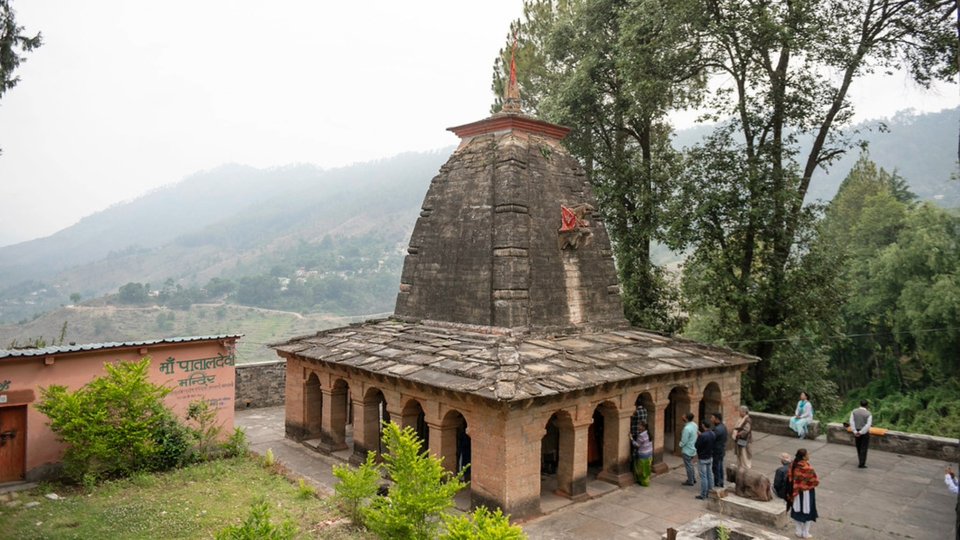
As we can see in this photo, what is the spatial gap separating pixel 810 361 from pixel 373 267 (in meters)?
81.1

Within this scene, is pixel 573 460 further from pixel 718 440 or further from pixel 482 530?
pixel 482 530

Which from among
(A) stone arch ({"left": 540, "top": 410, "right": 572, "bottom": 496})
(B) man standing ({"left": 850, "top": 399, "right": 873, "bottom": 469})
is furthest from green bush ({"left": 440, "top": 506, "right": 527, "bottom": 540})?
(B) man standing ({"left": 850, "top": 399, "right": 873, "bottom": 469})

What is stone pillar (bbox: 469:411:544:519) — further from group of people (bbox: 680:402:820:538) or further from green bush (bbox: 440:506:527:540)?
group of people (bbox: 680:402:820:538)

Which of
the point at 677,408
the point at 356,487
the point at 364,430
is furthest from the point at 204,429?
the point at 677,408

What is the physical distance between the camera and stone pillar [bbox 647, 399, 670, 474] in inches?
513

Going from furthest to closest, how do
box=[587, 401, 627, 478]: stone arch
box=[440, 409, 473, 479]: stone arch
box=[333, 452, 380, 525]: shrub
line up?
box=[587, 401, 627, 478]: stone arch
box=[440, 409, 473, 479]: stone arch
box=[333, 452, 380, 525]: shrub

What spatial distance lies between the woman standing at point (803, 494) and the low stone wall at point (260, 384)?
14734 millimetres

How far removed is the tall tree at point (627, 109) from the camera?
19.5 metres

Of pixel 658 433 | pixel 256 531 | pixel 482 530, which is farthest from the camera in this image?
pixel 658 433

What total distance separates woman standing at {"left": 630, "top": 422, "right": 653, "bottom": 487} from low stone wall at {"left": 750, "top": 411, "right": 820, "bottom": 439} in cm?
606

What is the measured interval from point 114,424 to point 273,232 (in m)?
116

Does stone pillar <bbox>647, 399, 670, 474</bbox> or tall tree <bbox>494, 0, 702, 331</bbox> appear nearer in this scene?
stone pillar <bbox>647, 399, 670, 474</bbox>

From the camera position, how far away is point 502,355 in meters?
11.3

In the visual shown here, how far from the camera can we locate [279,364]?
20.1 meters
